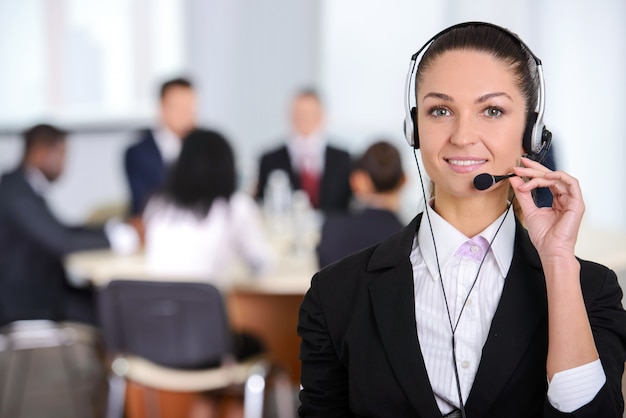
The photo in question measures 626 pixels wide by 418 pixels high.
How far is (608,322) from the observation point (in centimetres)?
114

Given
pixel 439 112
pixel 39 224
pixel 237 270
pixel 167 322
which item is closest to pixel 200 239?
pixel 237 270

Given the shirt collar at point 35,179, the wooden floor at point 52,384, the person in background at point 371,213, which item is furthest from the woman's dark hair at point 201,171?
the wooden floor at point 52,384

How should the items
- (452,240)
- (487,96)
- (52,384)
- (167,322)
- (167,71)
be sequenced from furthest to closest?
(167,71), (52,384), (167,322), (452,240), (487,96)

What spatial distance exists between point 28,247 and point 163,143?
1315 mm

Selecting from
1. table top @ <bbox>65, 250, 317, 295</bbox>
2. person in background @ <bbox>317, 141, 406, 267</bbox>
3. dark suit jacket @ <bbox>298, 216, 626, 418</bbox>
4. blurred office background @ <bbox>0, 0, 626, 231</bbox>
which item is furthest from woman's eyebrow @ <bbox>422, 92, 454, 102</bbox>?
blurred office background @ <bbox>0, 0, 626, 231</bbox>

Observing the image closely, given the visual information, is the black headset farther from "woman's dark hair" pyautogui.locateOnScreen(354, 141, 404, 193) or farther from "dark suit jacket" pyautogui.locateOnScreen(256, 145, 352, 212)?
"dark suit jacket" pyautogui.locateOnScreen(256, 145, 352, 212)

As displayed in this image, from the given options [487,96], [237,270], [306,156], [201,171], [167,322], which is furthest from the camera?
[306,156]

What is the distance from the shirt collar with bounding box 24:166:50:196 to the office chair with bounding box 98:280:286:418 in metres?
1.03

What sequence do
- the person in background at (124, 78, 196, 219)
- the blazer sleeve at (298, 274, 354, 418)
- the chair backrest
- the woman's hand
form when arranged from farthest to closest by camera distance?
the person in background at (124, 78, 196, 219), the chair backrest, the blazer sleeve at (298, 274, 354, 418), the woman's hand

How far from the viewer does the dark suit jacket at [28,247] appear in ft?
11.9

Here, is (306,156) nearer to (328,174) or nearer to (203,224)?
(328,174)

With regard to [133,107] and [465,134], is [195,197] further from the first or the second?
[133,107]

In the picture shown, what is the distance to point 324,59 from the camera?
6.45m

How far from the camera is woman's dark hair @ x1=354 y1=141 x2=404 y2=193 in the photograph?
3.17 m
